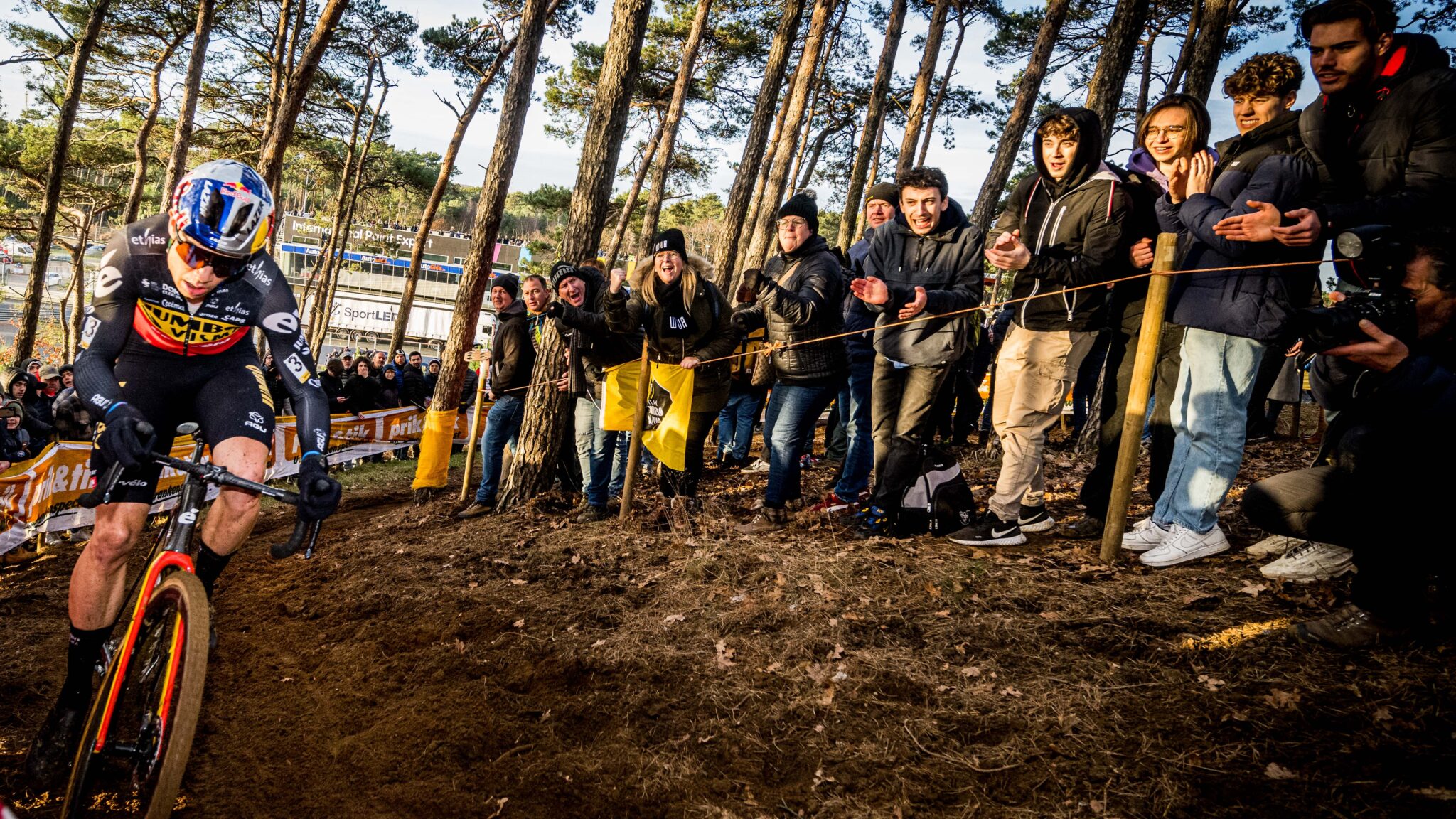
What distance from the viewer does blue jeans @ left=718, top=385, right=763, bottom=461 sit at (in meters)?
9.61

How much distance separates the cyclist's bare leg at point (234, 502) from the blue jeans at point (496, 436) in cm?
443

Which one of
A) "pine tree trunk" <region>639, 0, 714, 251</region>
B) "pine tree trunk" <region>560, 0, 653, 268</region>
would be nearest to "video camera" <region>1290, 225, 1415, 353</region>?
"pine tree trunk" <region>560, 0, 653, 268</region>

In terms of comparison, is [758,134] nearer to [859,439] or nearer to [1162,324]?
[859,439]

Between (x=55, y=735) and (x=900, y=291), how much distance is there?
5164mm

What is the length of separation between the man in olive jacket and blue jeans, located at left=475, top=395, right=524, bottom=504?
4.21m

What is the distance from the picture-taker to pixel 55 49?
19578 mm

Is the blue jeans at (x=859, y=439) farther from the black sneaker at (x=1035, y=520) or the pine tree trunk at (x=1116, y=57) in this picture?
the pine tree trunk at (x=1116, y=57)

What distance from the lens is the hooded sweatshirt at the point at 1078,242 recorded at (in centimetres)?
472

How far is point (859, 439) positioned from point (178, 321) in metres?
4.65

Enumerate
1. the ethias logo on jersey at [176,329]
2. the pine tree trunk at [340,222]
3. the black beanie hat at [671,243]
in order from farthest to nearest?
the pine tree trunk at [340,222] < the black beanie hat at [671,243] < the ethias logo on jersey at [176,329]

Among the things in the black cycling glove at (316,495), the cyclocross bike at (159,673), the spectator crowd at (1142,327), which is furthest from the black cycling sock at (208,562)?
the spectator crowd at (1142,327)

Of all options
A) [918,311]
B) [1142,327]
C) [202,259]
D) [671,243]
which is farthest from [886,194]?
[202,259]

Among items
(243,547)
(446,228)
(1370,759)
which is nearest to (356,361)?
(243,547)

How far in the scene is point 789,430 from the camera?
6.06m
